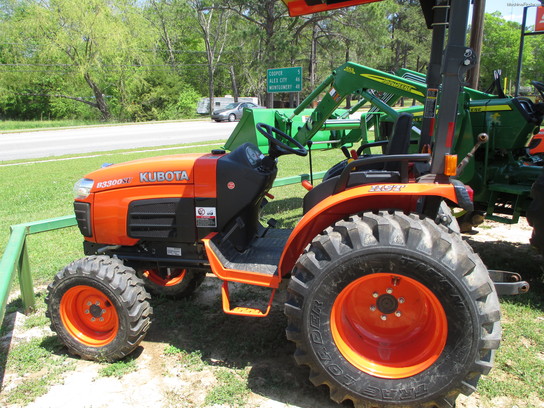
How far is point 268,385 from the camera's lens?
266 cm

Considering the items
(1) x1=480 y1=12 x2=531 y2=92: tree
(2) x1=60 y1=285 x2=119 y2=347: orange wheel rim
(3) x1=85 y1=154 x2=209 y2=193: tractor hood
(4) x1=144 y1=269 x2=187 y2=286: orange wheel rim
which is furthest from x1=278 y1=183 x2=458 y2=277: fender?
(1) x1=480 y1=12 x2=531 y2=92: tree

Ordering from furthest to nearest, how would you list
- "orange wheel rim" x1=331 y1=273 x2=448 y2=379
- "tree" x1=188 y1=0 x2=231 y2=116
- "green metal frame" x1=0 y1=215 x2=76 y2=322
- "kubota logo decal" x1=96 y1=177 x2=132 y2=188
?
"tree" x1=188 y1=0 x2=231 y2=116 < "green metal frame" x1=0 y1=215 x2=76 y2=322 < "kubota logo decal" x1=96 y1=177 x2=132 y2=188 < "orange wheel rim" x1=331 y1=273 x2=448 y2=379

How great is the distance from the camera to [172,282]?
3.81 m

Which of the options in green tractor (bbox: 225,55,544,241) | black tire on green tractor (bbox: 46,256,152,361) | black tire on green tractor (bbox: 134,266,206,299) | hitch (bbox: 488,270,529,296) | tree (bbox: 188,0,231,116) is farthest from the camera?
tree (bbox: 188,0,231,116)

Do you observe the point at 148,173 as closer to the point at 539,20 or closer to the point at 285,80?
the point at 285,80

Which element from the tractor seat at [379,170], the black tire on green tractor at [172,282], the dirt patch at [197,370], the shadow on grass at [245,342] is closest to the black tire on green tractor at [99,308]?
the dirt patch at [197,370]

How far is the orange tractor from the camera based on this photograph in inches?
87.1

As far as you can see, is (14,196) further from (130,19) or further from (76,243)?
(130,19)

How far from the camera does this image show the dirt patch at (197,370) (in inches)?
100

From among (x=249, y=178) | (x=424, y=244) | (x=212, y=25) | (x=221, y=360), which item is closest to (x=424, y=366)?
(x=424, y=244)

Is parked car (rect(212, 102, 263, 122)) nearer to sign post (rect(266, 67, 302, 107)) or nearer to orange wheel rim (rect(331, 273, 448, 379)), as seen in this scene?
sign post (rect(266, 67, 302, 107))

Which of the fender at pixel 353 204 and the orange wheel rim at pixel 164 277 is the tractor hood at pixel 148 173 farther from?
the orange wheel rim at pixel 164 277

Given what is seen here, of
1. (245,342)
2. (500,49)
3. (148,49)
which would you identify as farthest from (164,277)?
(500,49)

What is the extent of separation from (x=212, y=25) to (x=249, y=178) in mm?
42053
